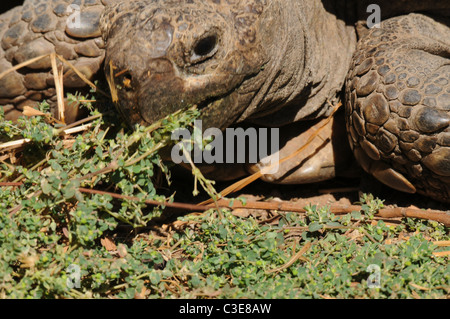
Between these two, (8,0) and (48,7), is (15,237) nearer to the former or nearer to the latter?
(48,7)

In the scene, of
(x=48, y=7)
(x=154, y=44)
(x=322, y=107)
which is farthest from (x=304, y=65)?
(x=48, y=7)

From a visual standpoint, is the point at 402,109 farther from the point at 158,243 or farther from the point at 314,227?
the point at 158,243

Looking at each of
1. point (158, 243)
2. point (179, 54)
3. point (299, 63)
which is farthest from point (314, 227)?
point (179, 54)

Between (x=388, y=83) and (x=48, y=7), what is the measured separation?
1950 mm

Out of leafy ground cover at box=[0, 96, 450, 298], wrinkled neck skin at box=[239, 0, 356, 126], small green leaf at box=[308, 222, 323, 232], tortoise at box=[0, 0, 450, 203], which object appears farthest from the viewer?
wrinkled neck skin at box=[239, 0, 356, 126]

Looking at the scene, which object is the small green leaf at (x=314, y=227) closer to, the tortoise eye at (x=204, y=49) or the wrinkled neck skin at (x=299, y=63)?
the wrinkled neck skin at (x=299, y=63)

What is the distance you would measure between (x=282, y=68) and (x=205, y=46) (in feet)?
1.89

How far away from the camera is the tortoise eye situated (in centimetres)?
246

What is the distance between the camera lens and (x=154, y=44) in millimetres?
2379

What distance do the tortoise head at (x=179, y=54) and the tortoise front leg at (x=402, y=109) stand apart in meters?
0.71

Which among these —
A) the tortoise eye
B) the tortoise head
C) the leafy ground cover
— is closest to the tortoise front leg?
the leafy ground cover

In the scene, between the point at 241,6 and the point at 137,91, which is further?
the point at 241,6

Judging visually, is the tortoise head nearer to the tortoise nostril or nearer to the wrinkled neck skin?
the tortoise nostril

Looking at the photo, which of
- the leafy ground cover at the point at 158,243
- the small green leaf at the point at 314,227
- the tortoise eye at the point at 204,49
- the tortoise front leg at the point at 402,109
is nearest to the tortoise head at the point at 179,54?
the tortoise eye at the point at 204,49
